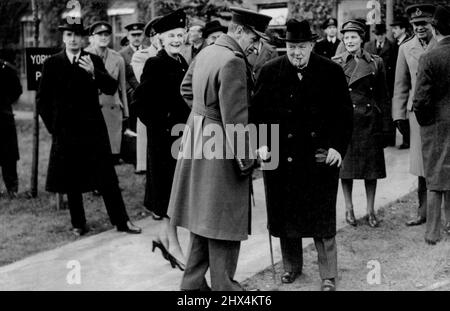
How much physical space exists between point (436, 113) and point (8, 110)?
6052mm

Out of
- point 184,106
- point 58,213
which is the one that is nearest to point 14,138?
point 58,213

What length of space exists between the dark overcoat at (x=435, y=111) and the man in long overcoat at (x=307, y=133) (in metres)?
1.34

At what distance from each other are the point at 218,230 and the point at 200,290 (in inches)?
21.8

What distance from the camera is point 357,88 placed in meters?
7.18

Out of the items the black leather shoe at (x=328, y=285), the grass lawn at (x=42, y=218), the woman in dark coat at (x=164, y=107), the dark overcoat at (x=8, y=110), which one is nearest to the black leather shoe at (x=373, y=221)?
the black leather shoe at (x=328, y=285)

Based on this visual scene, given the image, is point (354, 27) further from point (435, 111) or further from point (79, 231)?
point (79, 231)

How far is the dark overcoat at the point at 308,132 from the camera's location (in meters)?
5.30

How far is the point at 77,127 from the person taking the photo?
720cm

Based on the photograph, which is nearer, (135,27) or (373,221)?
(373,221)

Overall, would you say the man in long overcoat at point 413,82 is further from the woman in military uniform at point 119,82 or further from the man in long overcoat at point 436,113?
the woman in military uniform at point 119,82

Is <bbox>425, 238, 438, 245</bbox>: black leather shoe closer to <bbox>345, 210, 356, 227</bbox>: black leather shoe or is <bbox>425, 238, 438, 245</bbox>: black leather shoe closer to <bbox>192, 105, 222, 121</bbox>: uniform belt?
<bbox>345, 210, 356, 227</bbox>: black leather shoe

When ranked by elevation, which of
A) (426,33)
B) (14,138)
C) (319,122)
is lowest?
(14,138)

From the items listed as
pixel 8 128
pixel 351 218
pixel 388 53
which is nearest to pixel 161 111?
pixel 351 218
